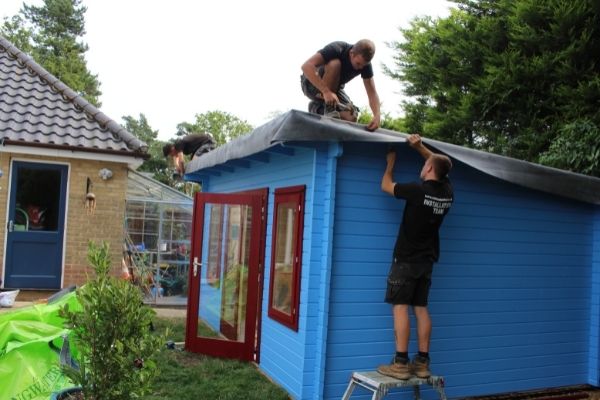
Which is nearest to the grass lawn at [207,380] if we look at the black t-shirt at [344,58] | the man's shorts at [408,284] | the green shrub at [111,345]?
the man's shorts at [408,284]

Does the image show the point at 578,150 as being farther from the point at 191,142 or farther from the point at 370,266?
the point at 191,142

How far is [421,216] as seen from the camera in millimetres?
4141

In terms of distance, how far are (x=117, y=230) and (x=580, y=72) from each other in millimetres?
8982

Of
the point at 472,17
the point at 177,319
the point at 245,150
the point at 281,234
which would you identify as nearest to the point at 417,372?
the point at 281,234

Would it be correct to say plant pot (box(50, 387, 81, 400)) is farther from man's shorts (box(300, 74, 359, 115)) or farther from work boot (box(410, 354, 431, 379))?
man's shorts (box(300, 74, 359, 115))

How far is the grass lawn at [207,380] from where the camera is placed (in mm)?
4578

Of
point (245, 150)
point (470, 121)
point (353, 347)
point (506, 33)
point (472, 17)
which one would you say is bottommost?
point (353, 347)

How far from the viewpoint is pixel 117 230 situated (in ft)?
29.8

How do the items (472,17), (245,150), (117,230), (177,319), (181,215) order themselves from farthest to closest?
(472,17), (181,215), (117,230), (177,319), (245,150)

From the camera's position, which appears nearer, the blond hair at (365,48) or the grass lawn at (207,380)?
the grass lawn at (207,380)

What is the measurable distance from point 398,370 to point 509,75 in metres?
8.92

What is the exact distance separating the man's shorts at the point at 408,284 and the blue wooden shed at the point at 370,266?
1.21ft

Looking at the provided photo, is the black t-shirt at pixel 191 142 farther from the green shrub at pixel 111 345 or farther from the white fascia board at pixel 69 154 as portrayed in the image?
the green shrub at pixel 111 345

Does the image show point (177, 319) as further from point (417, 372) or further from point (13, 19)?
point (13, 19)
